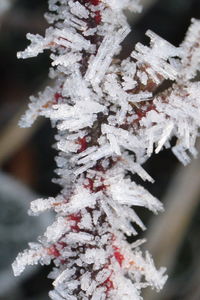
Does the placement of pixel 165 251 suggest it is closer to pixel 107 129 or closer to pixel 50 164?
pixel 50 164

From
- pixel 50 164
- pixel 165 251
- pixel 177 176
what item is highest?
pixel 50 164

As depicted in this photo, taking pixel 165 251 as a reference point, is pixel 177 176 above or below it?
above

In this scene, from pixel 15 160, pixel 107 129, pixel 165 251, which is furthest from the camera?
pixel 15 160

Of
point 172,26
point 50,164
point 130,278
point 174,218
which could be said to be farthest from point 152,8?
point 130,278

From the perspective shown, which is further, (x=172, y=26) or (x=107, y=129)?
(x=172, y=26)

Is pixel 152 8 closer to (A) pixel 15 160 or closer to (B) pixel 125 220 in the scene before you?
(A) pixel 15 160

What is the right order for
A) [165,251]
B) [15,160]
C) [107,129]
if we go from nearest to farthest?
[107,129] < [165,251] < [15,160]
